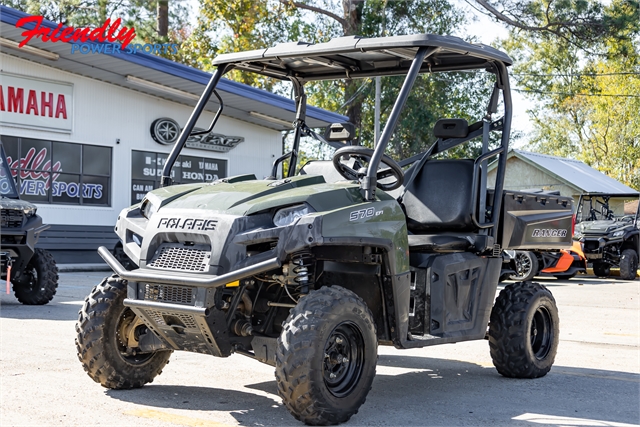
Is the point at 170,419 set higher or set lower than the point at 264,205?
lower

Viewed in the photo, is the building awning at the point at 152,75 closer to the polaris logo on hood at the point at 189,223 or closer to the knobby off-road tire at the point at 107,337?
the knobby off-road tire at the point at 107,337

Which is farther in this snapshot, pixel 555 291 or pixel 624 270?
pixel 624 270

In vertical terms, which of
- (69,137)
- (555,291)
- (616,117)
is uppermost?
(616,117)

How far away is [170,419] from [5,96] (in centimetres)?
1851

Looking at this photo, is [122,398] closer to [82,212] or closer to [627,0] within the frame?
[82,212]

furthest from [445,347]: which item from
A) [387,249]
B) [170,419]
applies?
[170,419]

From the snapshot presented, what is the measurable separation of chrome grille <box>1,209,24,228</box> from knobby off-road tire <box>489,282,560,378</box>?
703 cm

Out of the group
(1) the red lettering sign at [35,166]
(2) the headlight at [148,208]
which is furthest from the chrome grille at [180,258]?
(1) the red lettering sign at [35,166]

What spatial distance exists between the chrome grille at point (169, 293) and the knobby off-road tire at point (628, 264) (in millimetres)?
17983

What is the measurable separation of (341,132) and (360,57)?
705mm

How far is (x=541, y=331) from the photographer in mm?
7531

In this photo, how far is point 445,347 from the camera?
8.99 m

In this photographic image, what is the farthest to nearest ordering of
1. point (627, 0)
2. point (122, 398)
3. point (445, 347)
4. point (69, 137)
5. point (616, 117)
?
point (616, 117), point (627, 0), point (69, 137), point (445, 347), point (122, 398)

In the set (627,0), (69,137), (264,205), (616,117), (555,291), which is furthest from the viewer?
(616,117)
